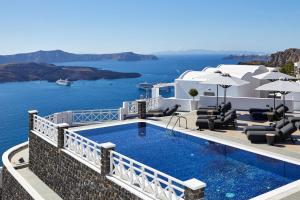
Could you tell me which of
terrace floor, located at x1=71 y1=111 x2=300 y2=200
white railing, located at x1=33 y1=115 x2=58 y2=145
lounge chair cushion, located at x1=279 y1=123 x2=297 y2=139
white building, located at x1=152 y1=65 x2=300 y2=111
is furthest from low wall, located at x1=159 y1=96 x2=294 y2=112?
white railing, located at x1=33 y1=115 x2=58 y2=145

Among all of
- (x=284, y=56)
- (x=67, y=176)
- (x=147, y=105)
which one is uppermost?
(x=284, y=56)

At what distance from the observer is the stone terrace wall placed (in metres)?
10.2

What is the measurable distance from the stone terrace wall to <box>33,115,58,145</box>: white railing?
248mm

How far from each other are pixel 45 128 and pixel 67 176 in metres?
2.98

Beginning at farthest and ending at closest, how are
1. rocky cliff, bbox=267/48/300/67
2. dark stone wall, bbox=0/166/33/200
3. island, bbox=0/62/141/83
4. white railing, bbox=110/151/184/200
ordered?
island, bbox=0/62/141/83
rocky cliff, bbox=267/48/300/67
dark stone wall, bbox=0/166/33/200
white railing, bbox=110/151/184/200

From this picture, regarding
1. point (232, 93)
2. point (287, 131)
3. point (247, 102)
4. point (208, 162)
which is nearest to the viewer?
point (208, 162)

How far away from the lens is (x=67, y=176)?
1264cm

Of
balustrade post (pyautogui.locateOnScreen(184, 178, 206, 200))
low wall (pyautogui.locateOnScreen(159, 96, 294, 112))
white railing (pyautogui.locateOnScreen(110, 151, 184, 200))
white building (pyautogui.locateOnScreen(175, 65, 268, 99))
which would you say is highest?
white building (pyautogui.locateOnScreen(175, 65, 268, 99))

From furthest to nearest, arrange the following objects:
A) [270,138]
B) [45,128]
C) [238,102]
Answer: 1. [238,102]
2. [45,128]
3. [270,138]

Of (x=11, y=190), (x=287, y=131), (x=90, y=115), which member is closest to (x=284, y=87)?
(x=287, y=131)

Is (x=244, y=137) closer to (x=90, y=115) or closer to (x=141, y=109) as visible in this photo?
(x=141, y=109)

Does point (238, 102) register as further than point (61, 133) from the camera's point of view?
Yes

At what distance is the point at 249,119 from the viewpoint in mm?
18281

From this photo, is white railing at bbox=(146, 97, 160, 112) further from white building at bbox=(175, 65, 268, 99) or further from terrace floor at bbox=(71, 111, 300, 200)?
white building at bbox=(175, 65, 268, 99)
